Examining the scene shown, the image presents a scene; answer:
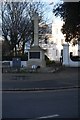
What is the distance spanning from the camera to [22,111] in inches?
476

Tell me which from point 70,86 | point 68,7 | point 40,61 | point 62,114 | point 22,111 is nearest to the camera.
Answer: point 62,114

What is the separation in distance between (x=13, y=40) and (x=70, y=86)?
123 feet

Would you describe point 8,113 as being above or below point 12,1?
below

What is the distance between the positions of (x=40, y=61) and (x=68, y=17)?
6.29 m

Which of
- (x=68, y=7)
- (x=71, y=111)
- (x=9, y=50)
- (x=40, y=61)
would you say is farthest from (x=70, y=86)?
(x=9, y=50)

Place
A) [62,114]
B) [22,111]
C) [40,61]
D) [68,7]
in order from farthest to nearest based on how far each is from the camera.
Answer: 1. [40,61]
2. [68,7]
3. [22,111]
4. [62,114]

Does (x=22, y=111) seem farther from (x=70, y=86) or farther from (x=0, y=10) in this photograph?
(x=0, y=10)

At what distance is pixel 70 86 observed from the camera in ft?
72.5

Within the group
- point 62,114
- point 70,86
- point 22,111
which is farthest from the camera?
point 70,86

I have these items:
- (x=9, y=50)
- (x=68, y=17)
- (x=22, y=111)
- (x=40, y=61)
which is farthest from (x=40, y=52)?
(x=22, y=111)

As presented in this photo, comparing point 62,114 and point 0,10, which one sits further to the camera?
point 0,10

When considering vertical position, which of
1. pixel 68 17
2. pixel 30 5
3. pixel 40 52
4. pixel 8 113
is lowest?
pixel 8 113

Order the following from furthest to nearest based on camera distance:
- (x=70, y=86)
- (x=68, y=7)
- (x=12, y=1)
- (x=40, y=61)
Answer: (x=12, y=1) < (x=40, y=61) < (x=68, y=7) < (x=70, y=86)

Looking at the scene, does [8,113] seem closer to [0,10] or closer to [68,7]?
[68,7]
